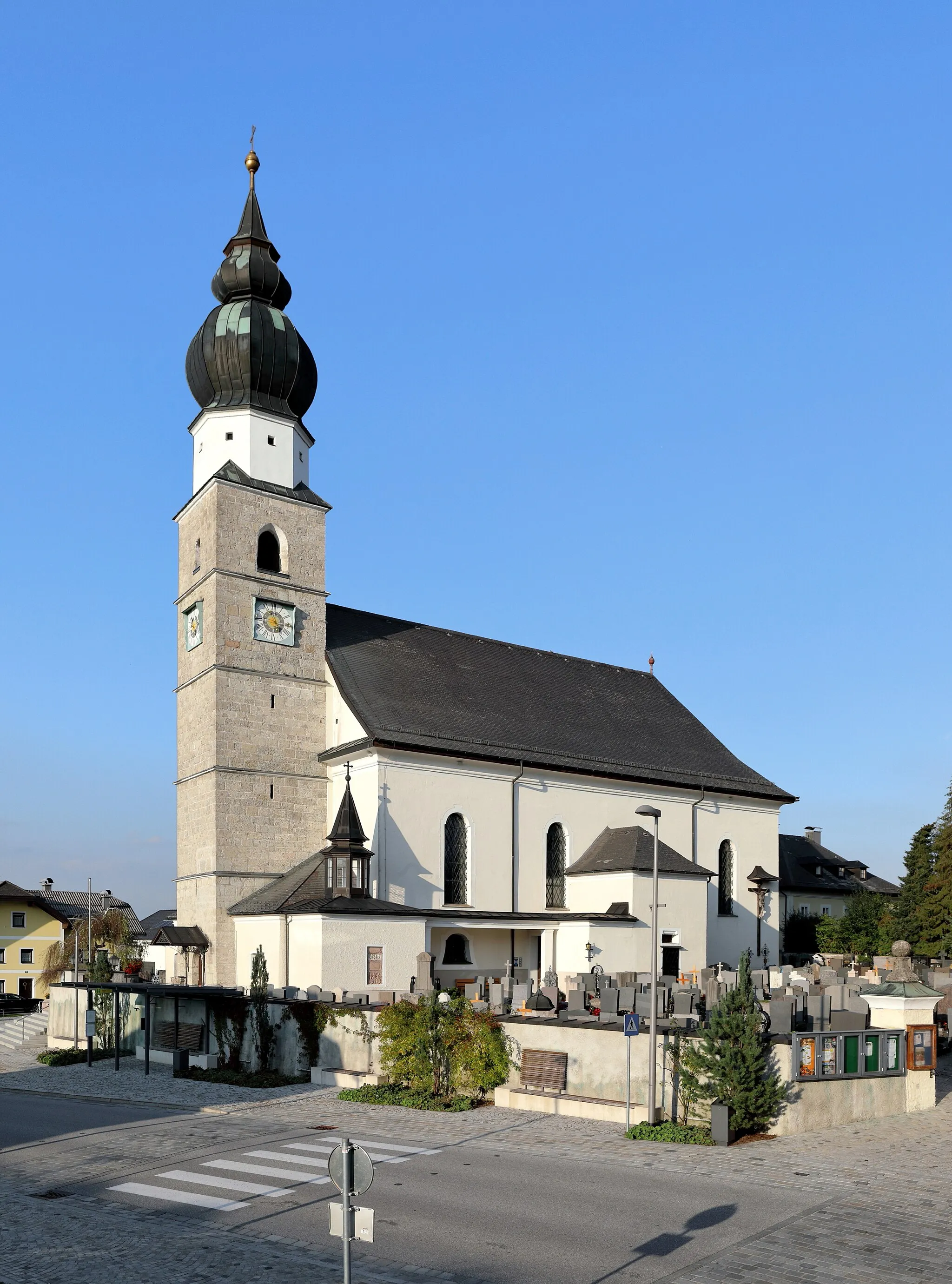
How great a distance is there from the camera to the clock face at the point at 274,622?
35.2 m

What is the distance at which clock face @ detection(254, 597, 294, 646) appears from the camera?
116ft

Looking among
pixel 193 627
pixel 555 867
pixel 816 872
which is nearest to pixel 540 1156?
pixel 555 867

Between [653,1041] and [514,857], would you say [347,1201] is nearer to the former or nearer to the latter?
[653,1041]

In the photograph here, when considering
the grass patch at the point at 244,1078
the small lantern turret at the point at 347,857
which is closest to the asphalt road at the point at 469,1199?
the grass patch at the point at 244,1078

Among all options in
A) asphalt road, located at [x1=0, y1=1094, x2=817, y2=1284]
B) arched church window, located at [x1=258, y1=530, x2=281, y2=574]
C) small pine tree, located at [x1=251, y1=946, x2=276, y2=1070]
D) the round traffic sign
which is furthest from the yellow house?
the round traffic sign

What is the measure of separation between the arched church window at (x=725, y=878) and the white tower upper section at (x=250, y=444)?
20125 mm

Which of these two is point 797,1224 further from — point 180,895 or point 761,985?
point 180,895

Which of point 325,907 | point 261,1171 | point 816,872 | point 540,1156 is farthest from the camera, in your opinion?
point 816,872

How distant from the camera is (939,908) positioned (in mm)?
52312

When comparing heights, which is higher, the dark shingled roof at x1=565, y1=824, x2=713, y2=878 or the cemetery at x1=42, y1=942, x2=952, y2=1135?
the dark shingled roof at x1=565, y1=824, x2=713, y2=878

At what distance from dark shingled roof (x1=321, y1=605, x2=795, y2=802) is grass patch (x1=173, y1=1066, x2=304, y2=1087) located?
10617 millimetres

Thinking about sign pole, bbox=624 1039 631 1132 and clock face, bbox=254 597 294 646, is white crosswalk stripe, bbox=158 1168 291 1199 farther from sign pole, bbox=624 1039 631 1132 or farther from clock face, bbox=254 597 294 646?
clock face, bbox=254 597 294 646

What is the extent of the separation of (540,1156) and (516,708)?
2491 centimetres

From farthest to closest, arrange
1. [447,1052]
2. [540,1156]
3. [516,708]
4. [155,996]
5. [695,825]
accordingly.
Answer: [695,825], [516,708], [155,996], [447,1052], [540,1156]
